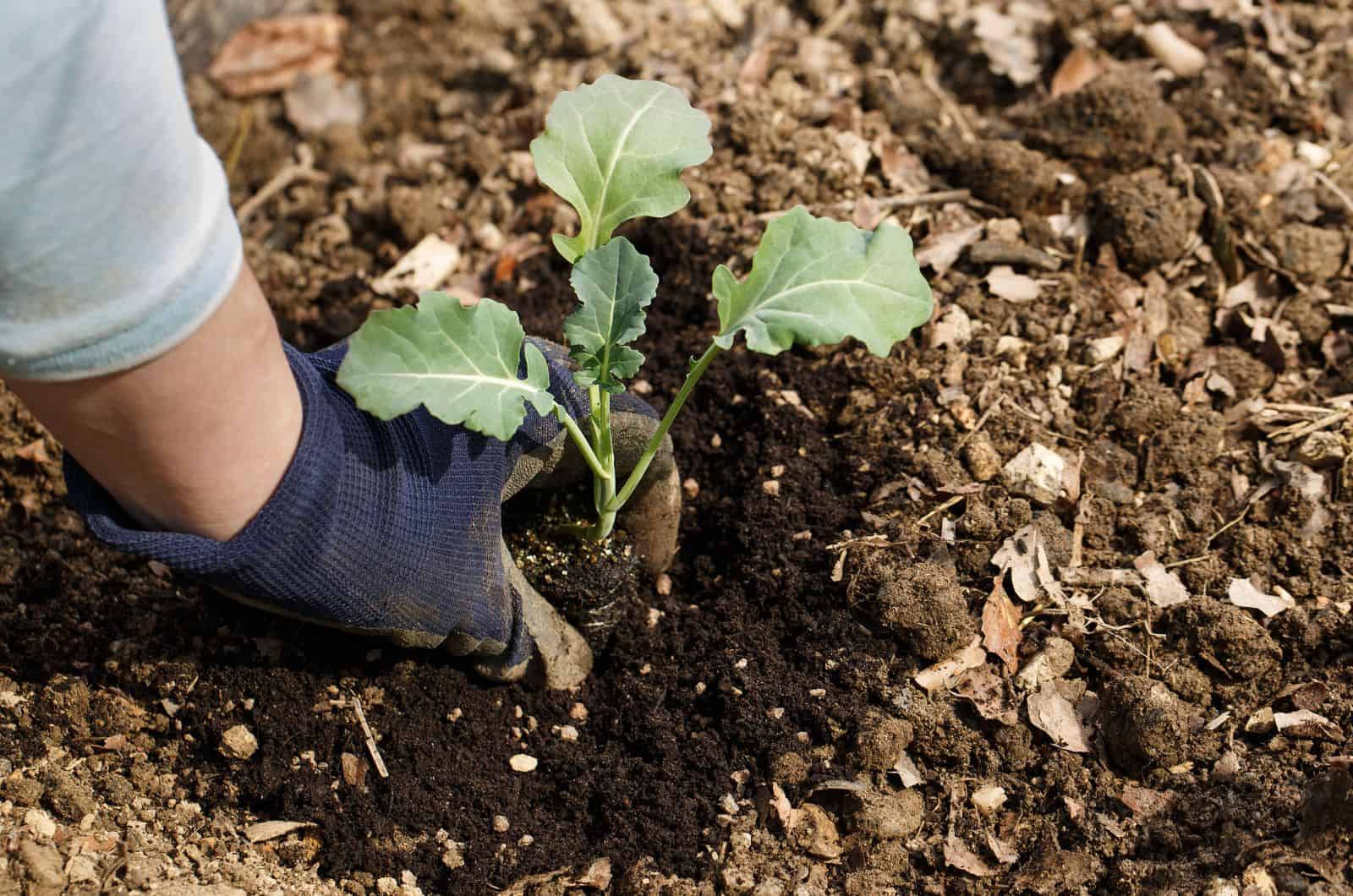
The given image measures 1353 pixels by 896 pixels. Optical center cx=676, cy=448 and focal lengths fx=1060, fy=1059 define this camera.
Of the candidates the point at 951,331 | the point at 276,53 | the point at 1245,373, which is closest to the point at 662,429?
the point at 951,331

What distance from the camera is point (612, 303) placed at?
1730mm

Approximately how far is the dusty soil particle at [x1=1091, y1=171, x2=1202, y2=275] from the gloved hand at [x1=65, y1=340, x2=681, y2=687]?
4.00 feet

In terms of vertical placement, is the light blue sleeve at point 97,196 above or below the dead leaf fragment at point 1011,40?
above

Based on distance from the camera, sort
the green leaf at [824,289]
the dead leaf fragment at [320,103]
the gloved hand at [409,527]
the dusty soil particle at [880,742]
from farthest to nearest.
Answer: the dead leaf fragment at [320,103], the dusty soil particle at [880,742], the green leaf at [824,289], the gloved hand at [409,527]

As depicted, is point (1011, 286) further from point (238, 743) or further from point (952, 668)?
point (238, 743)

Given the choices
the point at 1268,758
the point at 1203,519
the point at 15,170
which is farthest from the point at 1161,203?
the point at 15,170

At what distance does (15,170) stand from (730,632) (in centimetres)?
141

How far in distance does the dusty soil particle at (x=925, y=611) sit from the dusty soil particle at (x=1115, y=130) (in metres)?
1.29

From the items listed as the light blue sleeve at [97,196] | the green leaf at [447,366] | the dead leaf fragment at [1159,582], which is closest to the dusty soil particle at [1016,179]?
the dead leaf fragment at [1159,582]

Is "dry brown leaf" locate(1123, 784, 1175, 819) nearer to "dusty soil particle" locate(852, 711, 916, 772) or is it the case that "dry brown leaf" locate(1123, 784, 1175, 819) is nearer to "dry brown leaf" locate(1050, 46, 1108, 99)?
"dusty soil particle" locate(852, 711, 916, 772)

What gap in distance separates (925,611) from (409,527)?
94cm

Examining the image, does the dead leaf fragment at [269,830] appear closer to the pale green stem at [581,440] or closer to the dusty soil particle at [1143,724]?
the pale green stem at [581,440]

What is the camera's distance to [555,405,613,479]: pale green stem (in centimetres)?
174

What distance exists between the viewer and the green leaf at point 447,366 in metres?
1.51
